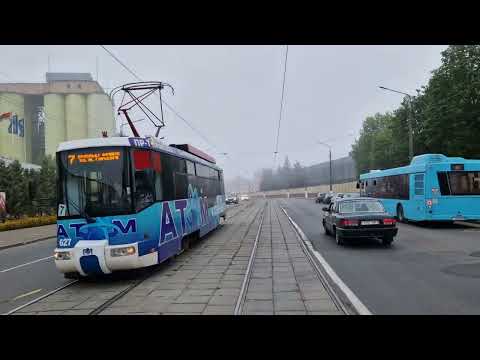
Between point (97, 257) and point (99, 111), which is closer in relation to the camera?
point (97, 257)

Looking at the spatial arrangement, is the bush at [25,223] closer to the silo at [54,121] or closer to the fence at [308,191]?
the fence at [308,191]

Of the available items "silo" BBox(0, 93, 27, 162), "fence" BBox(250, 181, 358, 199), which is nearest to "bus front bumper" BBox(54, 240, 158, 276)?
"fence" BBox(250, 181, 358, 199)

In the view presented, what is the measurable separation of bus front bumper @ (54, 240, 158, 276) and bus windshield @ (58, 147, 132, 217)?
0.67m

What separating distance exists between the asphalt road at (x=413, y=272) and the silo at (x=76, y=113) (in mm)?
77005

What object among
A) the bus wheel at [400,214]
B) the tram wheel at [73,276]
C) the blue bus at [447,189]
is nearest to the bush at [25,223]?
the tram wheel at [73,276]

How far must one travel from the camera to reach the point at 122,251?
28.0 ft

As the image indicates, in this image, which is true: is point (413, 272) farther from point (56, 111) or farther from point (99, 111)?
point (56, 111)

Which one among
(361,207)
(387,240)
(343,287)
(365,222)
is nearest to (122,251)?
(343,287)

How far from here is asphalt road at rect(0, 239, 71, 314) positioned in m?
8.09

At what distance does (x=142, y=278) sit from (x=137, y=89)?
7.51 m

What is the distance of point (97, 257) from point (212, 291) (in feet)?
7.70

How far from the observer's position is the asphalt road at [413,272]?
650cm

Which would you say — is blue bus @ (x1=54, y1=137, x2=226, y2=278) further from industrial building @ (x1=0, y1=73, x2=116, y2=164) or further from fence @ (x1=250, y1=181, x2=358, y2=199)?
industrial building @ (x1=0, y1=73, x2=116, y2=164)
